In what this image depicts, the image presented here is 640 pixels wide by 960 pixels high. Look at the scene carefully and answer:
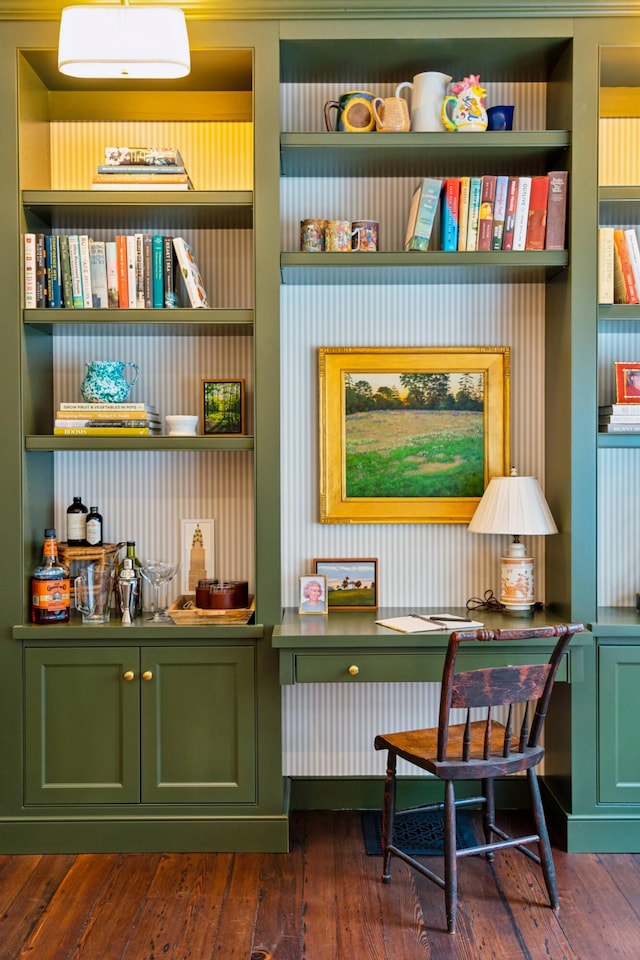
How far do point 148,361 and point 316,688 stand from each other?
1.43 meters

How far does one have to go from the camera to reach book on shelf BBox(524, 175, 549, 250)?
9.27 ft

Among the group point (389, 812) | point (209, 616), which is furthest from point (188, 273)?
point (389, 812)

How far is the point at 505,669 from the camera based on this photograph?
90.3 inches

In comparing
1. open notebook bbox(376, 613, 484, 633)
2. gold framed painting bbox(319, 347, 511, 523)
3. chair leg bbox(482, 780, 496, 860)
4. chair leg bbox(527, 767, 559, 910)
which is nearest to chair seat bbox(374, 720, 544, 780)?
chair leg bbox(527, 767, 559, 910)

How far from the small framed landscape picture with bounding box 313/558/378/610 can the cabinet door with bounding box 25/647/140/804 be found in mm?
810

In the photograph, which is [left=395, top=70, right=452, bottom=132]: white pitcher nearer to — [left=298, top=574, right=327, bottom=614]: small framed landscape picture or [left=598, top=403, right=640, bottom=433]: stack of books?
[left=598, top=403, right=640, bottom=433]: stack of books

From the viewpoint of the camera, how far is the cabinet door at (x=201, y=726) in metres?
2.81

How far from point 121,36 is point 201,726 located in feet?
7.33

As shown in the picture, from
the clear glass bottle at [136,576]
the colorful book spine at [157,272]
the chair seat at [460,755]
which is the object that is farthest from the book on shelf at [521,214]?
the clear glass bottle at [136,576]

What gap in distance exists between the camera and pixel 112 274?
2855 millimetres

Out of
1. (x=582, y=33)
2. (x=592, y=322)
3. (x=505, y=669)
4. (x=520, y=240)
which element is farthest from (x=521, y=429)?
(x=582, y=33)

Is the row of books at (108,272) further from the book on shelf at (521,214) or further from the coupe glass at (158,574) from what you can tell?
the book on shelf at (521,214)

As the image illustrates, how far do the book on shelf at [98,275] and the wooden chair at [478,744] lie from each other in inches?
66.1

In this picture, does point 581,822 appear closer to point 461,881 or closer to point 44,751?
point 461,881
